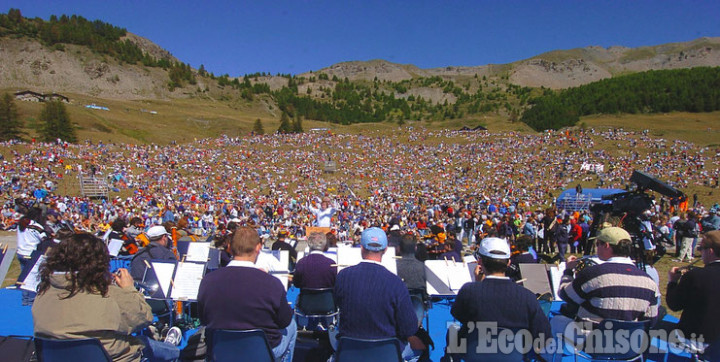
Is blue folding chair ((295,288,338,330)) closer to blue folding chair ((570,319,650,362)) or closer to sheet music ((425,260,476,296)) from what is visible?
sheet music ((425,260,476,296))

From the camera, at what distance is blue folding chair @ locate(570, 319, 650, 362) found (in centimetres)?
303

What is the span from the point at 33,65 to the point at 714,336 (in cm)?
12360

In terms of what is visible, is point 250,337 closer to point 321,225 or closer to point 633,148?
point 321,225

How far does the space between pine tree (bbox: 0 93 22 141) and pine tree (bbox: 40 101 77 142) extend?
2.54 meters

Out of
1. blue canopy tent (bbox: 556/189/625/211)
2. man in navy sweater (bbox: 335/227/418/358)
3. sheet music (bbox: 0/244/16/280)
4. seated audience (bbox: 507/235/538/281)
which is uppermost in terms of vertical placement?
man in navy sweater (bbox: 335/227/418/358)

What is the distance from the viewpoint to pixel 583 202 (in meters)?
22.0

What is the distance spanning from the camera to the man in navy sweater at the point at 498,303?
265cm

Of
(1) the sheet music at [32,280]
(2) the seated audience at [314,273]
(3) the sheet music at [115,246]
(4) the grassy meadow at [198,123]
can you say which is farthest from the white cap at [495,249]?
(4) the grassy meadow at [198,123]

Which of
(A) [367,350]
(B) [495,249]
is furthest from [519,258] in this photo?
(A) [367,350]

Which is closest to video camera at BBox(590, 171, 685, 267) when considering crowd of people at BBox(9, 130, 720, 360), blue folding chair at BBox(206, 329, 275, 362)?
crowd of people at BBox(9, 130, 720, 360)

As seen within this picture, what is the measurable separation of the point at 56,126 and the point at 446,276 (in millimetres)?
57805

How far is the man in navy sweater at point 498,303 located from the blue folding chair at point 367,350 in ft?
1.69

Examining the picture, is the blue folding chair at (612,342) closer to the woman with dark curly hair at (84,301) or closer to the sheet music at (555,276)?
the sheet music at (555,276)

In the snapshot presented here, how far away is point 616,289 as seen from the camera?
10.0 ft
